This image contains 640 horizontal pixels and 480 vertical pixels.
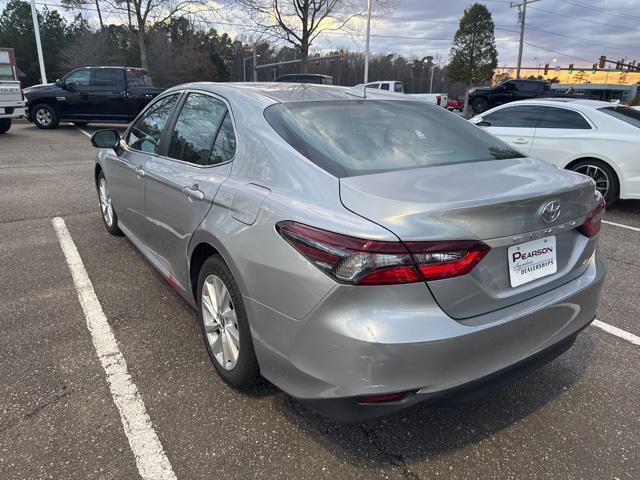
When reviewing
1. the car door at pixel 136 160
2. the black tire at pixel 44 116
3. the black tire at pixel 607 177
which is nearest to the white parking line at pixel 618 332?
the car door at pixel 136 160

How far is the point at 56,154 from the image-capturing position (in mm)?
10922

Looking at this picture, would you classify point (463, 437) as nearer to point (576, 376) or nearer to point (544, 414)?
point (544, 414)

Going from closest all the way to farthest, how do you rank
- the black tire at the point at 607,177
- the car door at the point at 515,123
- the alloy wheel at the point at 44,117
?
the black tire at the point at 607,177, the car door at the point at 515,123, the alloy wheel at the point at 44,117

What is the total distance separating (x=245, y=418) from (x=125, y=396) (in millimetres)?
684

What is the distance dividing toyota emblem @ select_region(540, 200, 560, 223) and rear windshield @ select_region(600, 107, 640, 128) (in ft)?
19.0

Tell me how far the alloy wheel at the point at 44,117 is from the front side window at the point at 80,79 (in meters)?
1.28

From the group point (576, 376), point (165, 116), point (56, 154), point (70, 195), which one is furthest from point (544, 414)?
point (56, 154)

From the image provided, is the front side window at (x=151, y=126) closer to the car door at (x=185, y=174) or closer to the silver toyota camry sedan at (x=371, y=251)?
the car door at (x=185, y=174)

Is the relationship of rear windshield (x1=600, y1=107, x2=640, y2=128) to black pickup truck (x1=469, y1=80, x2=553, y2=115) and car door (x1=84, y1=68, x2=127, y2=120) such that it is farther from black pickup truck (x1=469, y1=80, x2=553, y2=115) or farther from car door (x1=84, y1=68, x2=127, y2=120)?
black pickup truck (x1=469, y1=80, x2=553, y2=115)

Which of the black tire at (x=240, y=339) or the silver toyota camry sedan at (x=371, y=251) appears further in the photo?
the black tire at (x=240, y=339)

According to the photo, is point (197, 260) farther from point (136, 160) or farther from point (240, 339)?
point (136, 160)

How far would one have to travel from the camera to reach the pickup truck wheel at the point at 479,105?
2527cm

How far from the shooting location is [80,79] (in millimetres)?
14508

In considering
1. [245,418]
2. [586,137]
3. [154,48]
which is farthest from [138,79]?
[154,48]
